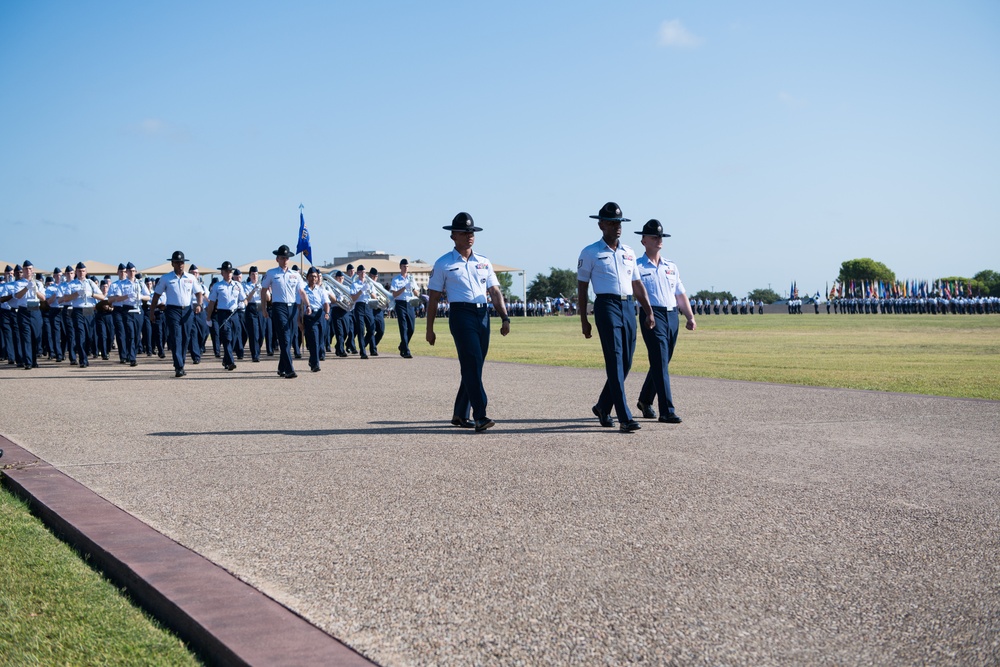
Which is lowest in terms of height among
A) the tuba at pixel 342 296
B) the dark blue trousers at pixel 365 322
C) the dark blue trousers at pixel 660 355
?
the dark blue trousers at pixel 660 355

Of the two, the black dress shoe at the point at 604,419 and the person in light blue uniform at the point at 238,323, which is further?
the person in light blue uniform at the point at 238,323

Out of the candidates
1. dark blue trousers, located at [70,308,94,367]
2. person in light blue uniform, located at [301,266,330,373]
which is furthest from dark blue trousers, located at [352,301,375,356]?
dark blue trousers, located at [70,308,94,367]

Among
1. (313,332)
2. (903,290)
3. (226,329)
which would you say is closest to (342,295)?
(226,329)

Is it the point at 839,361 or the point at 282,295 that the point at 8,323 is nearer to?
the point at 282,295

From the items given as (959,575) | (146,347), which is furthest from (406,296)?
(959,575)

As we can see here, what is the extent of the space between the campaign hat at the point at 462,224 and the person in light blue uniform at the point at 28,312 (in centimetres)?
1389

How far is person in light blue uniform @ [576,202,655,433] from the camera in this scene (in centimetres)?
953

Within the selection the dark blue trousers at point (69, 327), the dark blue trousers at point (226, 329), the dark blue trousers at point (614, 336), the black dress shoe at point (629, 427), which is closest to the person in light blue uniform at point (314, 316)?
the dark blue trousers at point (226, 329)

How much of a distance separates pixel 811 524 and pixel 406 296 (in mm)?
18424

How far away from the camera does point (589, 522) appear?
17.7 ft

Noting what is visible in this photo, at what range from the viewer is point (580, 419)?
10.3 meters

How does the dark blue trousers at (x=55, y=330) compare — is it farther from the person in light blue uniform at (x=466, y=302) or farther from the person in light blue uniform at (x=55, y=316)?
the person in light blue uniform at (x=466, y=302)

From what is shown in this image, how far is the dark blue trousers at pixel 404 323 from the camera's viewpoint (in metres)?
21.7

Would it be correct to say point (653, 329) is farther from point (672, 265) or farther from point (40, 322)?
point (40, 322)
